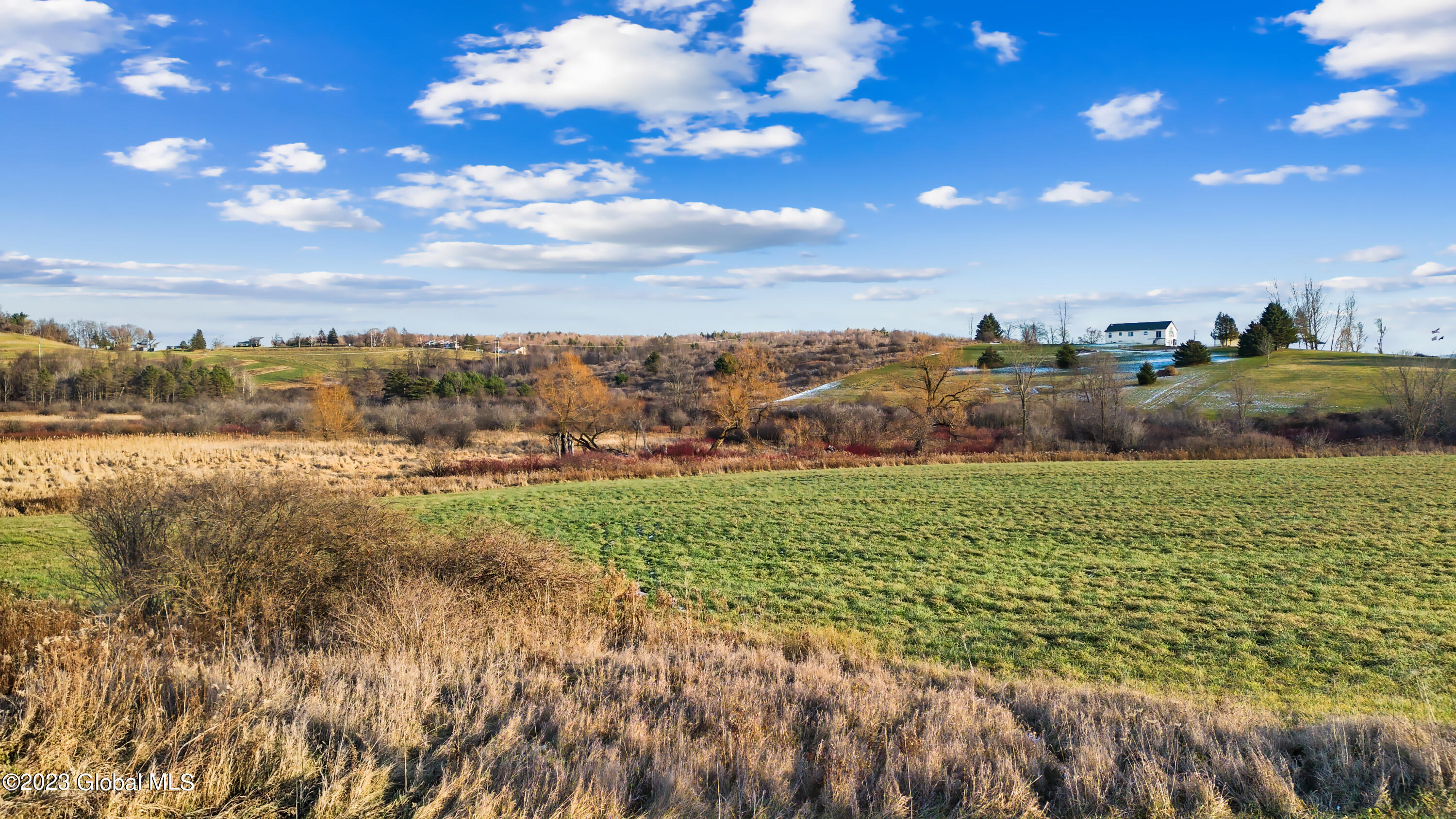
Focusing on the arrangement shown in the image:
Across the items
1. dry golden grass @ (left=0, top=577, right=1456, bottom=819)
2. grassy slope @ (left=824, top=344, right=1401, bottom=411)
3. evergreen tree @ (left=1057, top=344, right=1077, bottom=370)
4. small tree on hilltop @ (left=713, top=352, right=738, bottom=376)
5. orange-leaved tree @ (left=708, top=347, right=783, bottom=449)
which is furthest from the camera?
evergreen tree @ (left=1057, top=344, right=1077, bottom=370)

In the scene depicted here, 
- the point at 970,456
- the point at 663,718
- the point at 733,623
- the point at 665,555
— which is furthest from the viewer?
the point at 970,456

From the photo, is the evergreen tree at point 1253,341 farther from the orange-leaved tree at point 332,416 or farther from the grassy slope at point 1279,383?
the orange-leaved tree at point 332,416

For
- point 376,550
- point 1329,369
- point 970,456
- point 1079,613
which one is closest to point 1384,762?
point 1079,613

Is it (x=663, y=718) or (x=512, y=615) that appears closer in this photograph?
(x=663, y=718)

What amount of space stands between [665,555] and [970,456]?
2765 cm

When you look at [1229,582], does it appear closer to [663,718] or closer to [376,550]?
[663,718]

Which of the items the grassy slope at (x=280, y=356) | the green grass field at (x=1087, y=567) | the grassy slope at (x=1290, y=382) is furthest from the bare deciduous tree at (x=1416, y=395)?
the grassy slope at (x=280, y=356)

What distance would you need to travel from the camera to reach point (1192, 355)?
7150cm

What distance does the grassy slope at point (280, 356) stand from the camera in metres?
94.1

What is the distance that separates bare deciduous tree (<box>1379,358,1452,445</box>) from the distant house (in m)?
57.5

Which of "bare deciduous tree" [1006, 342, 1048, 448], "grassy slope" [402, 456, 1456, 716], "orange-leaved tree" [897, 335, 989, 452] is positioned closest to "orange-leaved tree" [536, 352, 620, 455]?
"grassy slope" [402, 456, 1456, 716]

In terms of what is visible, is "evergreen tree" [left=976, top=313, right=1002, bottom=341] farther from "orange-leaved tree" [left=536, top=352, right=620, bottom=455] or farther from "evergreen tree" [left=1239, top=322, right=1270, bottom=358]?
"orange-leaved tree" [left=536, top=352, right=620, bottom=455]

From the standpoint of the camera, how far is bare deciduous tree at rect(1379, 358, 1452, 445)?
132 ft

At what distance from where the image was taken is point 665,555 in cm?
1503
